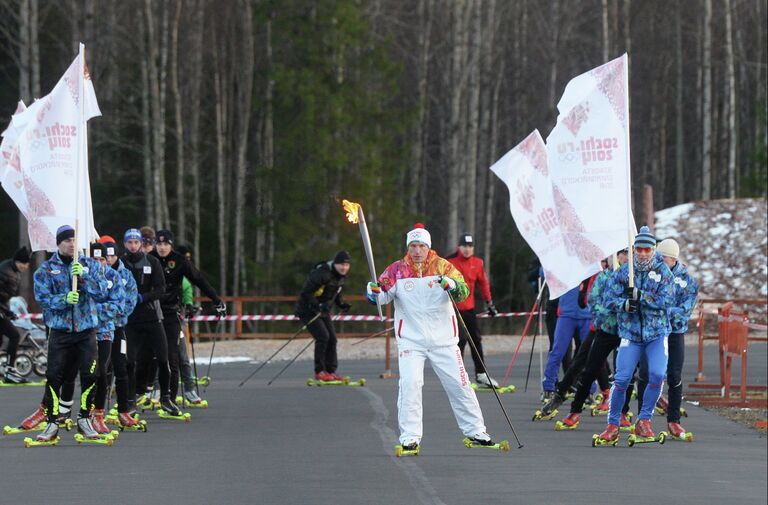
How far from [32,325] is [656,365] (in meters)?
13.1

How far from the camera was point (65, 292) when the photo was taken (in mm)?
14328

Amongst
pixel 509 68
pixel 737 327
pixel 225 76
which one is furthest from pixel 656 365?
pixel 509 68

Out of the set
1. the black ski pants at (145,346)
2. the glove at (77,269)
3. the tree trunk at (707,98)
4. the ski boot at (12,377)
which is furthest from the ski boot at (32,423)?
the tree trunk at (707,98)

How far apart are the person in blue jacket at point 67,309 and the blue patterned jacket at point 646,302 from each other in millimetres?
4374

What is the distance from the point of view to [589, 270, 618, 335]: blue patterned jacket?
48.8ft

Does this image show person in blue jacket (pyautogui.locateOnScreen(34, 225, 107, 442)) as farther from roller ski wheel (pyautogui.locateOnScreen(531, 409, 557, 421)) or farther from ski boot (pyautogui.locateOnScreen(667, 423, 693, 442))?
ski boot (pyautogui.locateOnScreen(667, 423, 693, 442))

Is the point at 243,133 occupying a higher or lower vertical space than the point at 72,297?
higher

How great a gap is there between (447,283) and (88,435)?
144 inches

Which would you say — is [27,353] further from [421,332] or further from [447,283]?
[447,283]

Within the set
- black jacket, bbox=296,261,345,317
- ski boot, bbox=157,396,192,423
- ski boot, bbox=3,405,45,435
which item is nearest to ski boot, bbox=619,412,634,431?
ski boot, bbox=157,396,192,423

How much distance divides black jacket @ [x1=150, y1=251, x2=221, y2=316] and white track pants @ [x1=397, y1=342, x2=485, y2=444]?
4.38 metres

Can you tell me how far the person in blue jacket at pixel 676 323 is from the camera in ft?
48.6

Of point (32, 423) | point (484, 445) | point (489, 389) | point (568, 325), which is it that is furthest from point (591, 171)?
point (32, 423)

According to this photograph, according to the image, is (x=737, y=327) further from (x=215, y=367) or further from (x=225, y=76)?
(x=225, y=76)
